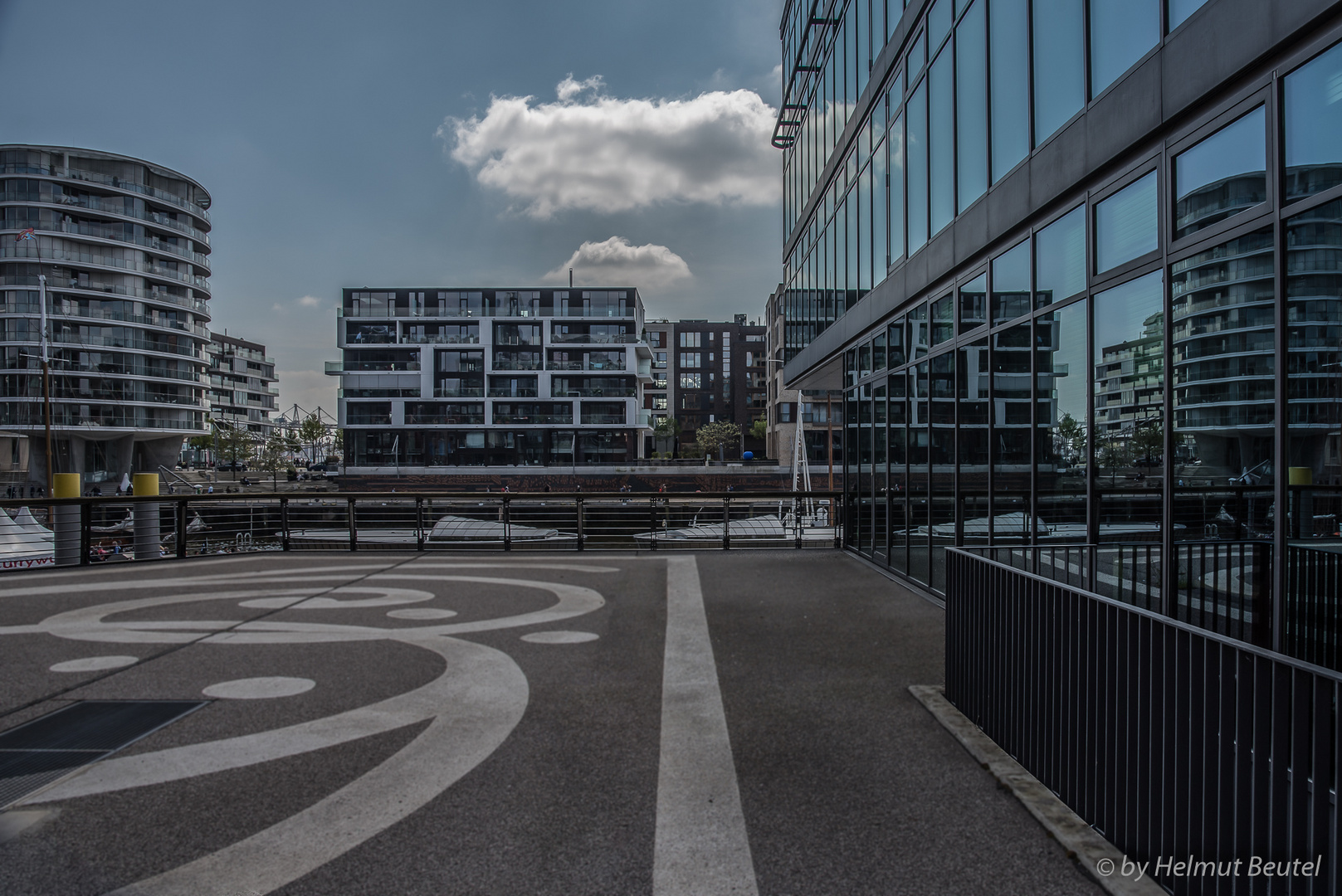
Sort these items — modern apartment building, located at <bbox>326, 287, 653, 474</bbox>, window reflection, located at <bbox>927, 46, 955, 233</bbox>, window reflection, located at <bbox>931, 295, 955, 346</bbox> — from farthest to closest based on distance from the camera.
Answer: modern apartment building, located at <bbox>326, 287, 653, 474</bbox> < window reflection, located at <bbox>931, 295, 955, 346</bbox> < window reflection, located at <bbox>927, 46, 955, 233</bbox>

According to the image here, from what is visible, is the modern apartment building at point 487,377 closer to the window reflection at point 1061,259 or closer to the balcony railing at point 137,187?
the balcony railing at point 137,187

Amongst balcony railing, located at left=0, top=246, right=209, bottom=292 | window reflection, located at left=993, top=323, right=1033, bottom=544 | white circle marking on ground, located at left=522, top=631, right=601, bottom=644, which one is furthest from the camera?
balcony railing, located at left=0, top=246, right=209, bottom=292

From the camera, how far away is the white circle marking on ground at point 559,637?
6887 millimetres

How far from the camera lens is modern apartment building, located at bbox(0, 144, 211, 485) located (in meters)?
58.4

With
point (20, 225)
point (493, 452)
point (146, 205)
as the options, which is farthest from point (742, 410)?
point (20, 225)

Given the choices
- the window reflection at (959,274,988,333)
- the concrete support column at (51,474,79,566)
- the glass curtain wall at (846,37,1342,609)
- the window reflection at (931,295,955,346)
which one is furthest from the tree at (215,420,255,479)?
the glass curtain wall at (846,37,1342,609)

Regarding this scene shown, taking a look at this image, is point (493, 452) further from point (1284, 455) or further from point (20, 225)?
point (1284, 455)

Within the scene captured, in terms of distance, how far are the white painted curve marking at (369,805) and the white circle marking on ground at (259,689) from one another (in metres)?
1.18

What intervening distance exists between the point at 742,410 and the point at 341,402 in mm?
59616

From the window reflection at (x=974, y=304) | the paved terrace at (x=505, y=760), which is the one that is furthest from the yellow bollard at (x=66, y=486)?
the window reflection at (x=974, y=304)

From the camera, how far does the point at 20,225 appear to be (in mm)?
58688

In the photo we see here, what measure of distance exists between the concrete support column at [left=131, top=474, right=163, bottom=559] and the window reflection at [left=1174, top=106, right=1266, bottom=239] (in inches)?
571

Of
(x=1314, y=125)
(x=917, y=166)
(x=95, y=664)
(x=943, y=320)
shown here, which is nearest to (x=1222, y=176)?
(x=1314, y=125)

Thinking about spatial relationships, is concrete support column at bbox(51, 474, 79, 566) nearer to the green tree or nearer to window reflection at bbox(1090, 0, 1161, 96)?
the green tree
